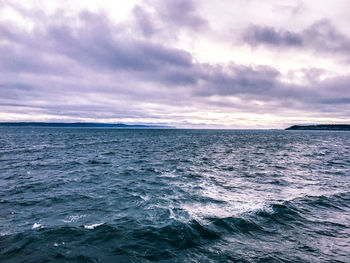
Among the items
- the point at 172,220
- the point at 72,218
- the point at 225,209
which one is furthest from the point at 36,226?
the point at 225,209

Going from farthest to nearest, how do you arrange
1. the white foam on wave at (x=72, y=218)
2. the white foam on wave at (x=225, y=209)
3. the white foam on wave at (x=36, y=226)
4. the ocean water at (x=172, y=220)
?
the white foam on wave at (x=225, y=209), the white foam on wave at (x=72, y=218), the white foam on wave at (x=36, y=226), the ocean water at (x=172, y=220)

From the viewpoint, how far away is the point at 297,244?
1069 cm

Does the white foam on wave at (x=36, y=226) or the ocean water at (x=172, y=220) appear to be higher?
the white foam on wave at (x=36, y=226)

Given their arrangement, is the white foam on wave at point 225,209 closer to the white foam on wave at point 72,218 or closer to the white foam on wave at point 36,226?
the white foam on wave at point 72,218

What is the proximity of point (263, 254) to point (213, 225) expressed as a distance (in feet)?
10.8

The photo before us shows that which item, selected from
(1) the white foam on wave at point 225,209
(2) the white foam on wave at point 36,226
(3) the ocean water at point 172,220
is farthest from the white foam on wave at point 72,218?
(1) the white foam on wave at point 225,209

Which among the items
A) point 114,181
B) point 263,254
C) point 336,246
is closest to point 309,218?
point 336,246

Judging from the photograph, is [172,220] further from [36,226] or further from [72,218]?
[36,226]

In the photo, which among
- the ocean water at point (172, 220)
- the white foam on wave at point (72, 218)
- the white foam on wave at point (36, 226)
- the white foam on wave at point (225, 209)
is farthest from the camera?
the white foam on wave at point (225, 209)

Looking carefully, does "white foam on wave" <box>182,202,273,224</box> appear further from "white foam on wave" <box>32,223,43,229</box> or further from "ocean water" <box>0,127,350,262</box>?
"white foam on wave" <box>32,223,43,229</box>

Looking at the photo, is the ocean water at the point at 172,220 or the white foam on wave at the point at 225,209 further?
the white foam on wave at the point at 225,209

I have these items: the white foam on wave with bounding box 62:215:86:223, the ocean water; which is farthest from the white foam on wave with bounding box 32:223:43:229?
the white foam on wave with bounding box 62:215:86:223

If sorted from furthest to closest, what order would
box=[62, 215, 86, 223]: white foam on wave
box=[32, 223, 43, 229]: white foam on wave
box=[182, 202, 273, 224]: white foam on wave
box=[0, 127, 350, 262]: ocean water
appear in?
box=[182, 202, 273, 224]: white foam on wave, box=[62, 215, 86, 223]: white foam on wave, box=[32, 223, 43, 229]: white foam on wave, box=[0, 127, 350, 262]: ocean water

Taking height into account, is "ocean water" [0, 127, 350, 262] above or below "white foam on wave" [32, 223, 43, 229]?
below
